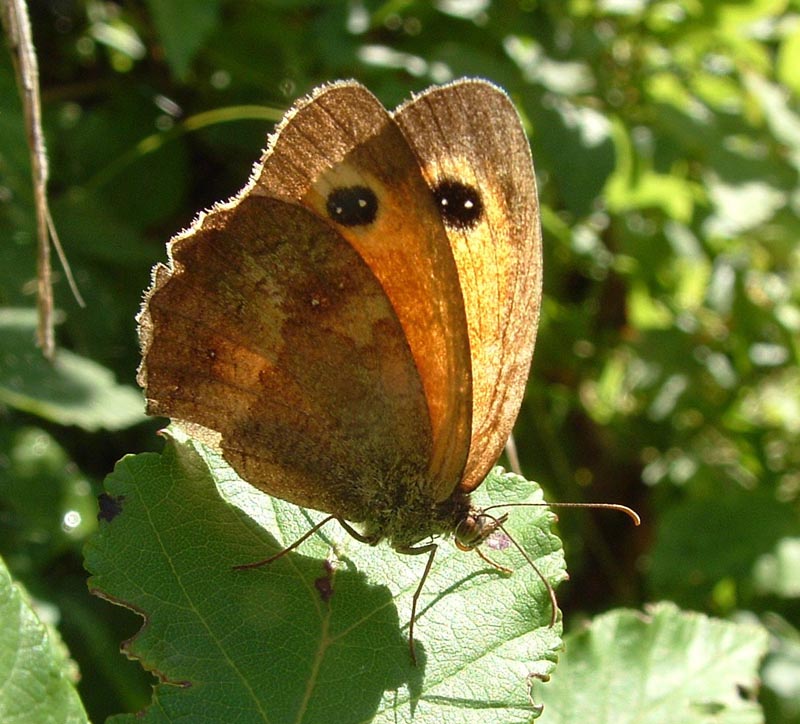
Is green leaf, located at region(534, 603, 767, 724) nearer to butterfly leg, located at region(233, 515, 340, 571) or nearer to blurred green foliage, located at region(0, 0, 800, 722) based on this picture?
butterfly leg, located at region(233, 515, 340, 571)

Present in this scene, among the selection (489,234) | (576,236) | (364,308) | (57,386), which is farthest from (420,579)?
(576,236)

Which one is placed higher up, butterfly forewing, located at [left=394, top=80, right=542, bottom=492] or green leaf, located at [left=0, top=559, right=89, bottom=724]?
butterfly forewing, located at [left=394, top=80, right=542, bottom=492]

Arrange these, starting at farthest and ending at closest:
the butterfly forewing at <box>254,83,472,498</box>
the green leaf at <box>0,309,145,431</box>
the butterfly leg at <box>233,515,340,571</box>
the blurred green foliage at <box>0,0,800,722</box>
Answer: the blurred green foliage at <box>0,0,800,722</box>, the green leaf at <box>0,309,145,431</box>, the butterfly forewing at <box>254,83,472,498</box>, the butterfly leg at <box>233,515,340,571</box>

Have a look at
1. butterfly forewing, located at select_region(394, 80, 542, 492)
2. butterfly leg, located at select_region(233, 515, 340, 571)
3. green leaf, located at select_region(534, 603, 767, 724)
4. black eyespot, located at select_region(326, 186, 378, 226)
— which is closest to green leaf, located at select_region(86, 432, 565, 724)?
butterfly leg, located at select_region(233, 515, 340, 571)

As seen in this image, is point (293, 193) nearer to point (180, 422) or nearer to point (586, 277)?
point (180, 422)

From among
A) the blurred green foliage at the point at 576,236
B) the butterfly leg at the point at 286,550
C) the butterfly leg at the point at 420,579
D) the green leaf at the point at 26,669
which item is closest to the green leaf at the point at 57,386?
the blurred green foliage at the point at 576,236

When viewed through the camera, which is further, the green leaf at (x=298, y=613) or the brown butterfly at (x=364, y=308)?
the brown butterfly at (x=364, y=308)

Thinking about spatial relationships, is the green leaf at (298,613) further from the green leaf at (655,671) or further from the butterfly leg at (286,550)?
the green leaf at (655,671)
